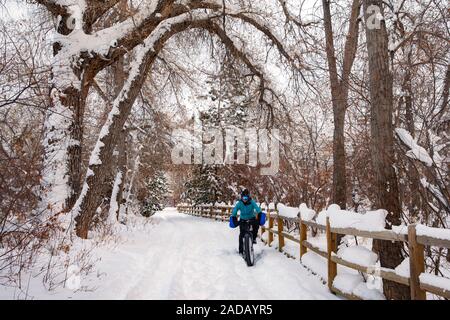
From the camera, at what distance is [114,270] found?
239 inches

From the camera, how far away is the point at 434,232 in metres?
3.26

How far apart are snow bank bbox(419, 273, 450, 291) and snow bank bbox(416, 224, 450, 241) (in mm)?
367

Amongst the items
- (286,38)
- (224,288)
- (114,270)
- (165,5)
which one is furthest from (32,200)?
(286,38)

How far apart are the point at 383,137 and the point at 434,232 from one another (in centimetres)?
202

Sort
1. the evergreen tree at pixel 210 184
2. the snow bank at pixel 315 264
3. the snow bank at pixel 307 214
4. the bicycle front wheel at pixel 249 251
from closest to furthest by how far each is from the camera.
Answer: the snow bank at pixel 315 264, the snow bank at pixel 307 214, the bicycle front wheel at pixel 249 251, the evergreen tree at pixel 210 184

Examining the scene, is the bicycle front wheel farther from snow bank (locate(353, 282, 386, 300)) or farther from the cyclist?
snow bank (locate(353, 282, 386, 300))

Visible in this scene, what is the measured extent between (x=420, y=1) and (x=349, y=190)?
7366mm

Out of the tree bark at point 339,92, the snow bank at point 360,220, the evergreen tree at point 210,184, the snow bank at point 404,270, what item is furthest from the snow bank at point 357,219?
the evergreen tree at point 210,184

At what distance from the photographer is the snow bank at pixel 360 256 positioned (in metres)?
4.52

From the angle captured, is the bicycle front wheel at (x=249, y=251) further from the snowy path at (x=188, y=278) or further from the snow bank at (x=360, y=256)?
the snow bank at (x=360, y=256)

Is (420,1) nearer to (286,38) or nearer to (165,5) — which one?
(286,38)

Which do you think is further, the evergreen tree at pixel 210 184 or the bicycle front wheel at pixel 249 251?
the evergreen tree at pixel 210 184

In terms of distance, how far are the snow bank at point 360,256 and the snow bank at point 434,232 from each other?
117cm

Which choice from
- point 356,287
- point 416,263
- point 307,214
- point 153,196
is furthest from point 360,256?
point 153,196
